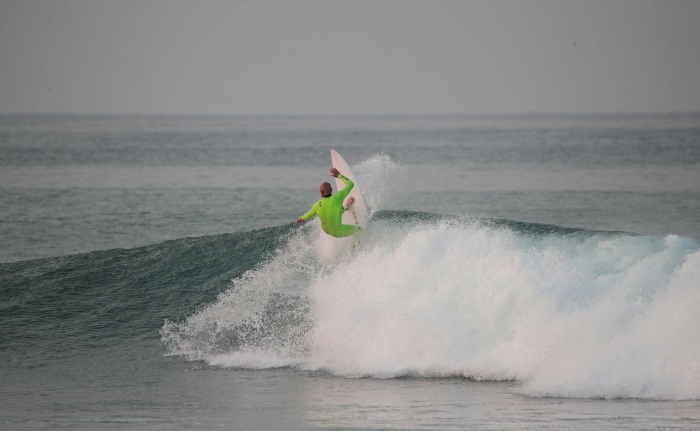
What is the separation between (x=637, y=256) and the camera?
1174 cm

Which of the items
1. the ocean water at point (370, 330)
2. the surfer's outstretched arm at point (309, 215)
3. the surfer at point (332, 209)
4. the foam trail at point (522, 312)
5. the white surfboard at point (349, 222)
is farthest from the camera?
the white surfboard at point (349, 222)

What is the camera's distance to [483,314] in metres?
11.0

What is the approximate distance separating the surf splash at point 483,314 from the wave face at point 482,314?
0.02 metres

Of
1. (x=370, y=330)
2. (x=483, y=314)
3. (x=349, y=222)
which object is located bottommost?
(x=370, y=330)

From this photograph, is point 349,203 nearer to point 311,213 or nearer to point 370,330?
point 311,213

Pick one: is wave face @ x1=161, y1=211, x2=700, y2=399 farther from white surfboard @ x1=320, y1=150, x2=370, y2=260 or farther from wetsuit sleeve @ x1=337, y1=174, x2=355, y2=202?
wetsuit sleeve @ x1=337, y1=174, x2=355, y2=202

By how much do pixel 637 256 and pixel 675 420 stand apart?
361 centimetres

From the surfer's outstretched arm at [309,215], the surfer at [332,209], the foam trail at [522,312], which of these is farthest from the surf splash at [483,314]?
the surfer's outstretched arm at [309,215]

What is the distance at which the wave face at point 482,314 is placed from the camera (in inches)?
387

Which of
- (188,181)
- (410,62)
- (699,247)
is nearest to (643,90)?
(410,62)

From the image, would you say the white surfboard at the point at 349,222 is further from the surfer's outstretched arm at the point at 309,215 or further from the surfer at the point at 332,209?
the surfer's outstretched arm at the point at 309,215

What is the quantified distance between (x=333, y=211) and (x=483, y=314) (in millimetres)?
2829

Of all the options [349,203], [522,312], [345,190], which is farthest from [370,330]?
[349,203]

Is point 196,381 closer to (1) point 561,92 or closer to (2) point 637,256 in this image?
(2) point 637,256
